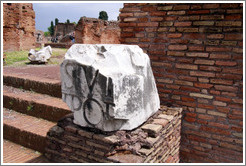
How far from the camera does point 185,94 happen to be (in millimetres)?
3412

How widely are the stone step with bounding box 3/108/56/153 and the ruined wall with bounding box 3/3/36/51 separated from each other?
307 inches

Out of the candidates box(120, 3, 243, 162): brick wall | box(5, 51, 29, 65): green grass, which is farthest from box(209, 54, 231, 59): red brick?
box(5, 51, 29, 65): green grass

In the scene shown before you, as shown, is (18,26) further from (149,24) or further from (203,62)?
(203,62)

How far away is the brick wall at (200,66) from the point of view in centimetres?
304

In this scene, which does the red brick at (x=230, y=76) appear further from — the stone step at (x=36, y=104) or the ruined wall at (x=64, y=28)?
the ruined wall at (x=64, y=28)

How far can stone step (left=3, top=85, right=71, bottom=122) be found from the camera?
3.74 meters

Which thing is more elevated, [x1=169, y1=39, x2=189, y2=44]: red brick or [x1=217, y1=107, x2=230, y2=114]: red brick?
[x1=169, y1=39, x2=189, y2=44]: red brick

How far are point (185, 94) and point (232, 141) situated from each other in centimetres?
95

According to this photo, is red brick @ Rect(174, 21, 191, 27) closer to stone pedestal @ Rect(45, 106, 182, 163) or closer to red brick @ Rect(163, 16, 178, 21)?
red brick @ Rect(163, 16, 178, 21)

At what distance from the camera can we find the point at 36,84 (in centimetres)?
466

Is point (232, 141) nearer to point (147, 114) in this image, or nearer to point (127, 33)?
point (147, 114)

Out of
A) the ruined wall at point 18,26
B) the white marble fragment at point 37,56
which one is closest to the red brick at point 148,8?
the white marble fragment at point 37,56

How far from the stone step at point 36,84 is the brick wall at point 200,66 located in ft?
6.31

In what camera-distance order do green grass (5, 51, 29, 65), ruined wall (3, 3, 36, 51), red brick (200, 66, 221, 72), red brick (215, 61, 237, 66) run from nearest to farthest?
1. red brick (215, 61, 237, 66)
2. red brick (200, 66, 221, 72)
3. green grass (5, 51, 29, 65)
4. ruined wall (3, 3, 36, 51)
